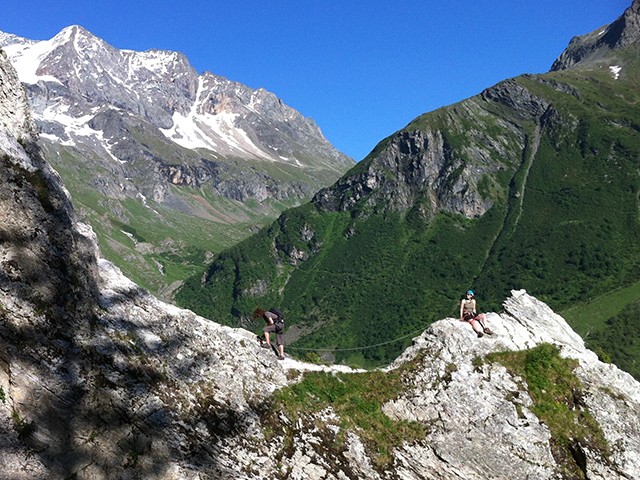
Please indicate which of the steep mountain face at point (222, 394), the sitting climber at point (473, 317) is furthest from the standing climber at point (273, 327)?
the sitting climber at point (473, 317)

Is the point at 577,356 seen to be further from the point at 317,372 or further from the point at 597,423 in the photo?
the point at 317,372

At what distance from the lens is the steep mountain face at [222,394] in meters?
15.9

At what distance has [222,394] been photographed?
68.3ft

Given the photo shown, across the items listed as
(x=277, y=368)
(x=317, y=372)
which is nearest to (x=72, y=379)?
(x=277, y=368)

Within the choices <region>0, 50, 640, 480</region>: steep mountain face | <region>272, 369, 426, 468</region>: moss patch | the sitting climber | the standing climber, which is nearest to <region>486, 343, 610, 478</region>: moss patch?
<region>0, 50, 640, 480</region>: steep mountain face

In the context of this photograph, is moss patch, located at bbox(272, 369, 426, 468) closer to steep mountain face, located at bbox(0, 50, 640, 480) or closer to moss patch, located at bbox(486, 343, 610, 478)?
steep mountain face, located at bbox(0, 50, 640, 480)

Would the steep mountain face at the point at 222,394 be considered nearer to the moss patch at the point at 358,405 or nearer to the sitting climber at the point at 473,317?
the moss patch at the point at 358,405

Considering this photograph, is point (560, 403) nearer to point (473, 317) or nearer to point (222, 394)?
point (473, 317)

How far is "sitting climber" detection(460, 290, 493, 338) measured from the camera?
2834 cm

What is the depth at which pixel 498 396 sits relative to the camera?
973 inches

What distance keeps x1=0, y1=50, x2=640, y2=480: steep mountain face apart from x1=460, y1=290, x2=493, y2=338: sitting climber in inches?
24.3

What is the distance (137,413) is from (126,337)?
346 centimetres

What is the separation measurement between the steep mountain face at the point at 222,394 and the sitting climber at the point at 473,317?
2.02ft

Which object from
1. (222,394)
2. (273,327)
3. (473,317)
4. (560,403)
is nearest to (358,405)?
(273,327)
